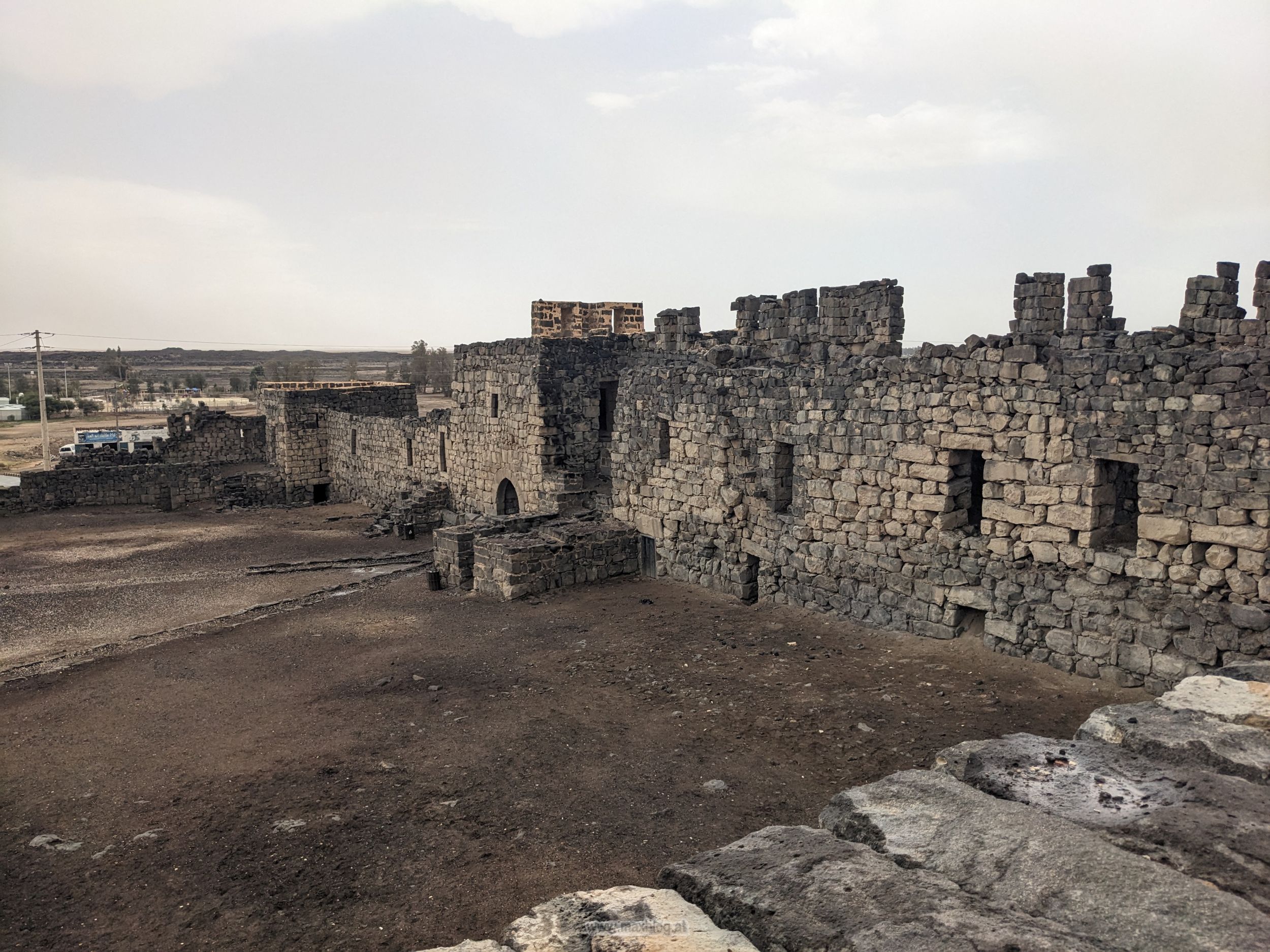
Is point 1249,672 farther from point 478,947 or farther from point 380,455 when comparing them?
point 380,455

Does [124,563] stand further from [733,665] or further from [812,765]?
[812,765]

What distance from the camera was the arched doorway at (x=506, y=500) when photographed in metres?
20.8

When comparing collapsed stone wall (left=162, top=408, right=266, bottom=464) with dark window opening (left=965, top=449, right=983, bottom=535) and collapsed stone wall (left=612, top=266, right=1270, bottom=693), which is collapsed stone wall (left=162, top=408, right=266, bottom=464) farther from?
dark window opening (left=965, top=449, right=983, bottom=535)

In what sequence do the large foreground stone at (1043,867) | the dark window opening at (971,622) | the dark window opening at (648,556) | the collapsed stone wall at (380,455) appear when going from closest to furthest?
the large foreground stone at (1043,867), the dark window opening at (971,622), the dark window opening at (648,556), the collapsed stone wall at (380,455)

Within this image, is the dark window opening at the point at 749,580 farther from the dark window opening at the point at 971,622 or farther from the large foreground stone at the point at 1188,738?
the large foreground stone at the point at 1188,738

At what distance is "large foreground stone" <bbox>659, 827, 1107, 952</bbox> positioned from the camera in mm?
2748

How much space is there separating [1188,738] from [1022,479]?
18.9 ft

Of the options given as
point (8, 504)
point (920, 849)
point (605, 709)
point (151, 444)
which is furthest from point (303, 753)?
point (151, 444)

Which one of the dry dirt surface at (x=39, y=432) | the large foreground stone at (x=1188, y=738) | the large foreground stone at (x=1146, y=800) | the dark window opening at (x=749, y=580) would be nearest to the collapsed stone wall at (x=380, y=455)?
the dry dirt surface at (x=39, y=432)

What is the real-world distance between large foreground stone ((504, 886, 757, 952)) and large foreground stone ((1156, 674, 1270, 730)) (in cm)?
296

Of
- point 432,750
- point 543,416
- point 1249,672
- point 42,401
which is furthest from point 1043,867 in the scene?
point 42,401

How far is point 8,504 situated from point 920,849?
29138mm

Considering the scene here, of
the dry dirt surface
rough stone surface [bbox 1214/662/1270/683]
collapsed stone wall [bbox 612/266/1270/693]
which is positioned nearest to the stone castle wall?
collapsed stone wall [bbox 612/266/1270/693]

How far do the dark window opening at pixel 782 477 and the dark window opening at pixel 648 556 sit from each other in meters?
2.95
